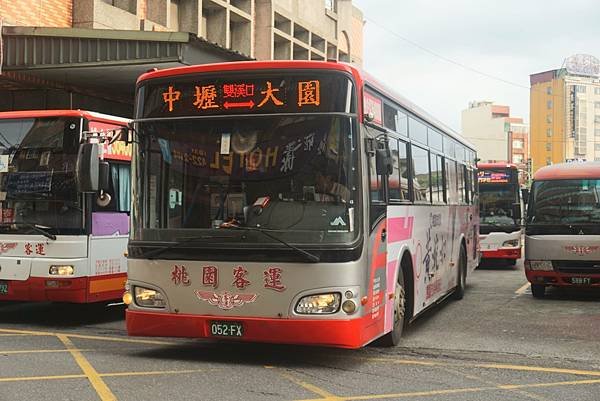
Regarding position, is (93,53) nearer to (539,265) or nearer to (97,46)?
(97,46)

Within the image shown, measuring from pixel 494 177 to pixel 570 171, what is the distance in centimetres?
787

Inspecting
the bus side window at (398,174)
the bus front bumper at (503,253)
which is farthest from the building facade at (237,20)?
the bus side window at (398,174)

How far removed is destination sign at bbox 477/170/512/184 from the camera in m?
20.9

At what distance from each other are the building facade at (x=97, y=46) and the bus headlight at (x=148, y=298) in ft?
24.4

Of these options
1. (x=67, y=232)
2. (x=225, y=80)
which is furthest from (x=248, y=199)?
(x=67, y=232)

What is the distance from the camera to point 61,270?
952 centimetres

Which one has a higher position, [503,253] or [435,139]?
[435,139]

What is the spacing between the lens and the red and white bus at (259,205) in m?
6.76

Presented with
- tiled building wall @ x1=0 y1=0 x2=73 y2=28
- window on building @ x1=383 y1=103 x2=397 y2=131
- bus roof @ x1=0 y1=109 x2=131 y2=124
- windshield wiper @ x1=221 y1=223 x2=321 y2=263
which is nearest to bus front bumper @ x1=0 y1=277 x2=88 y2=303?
bus roof @ x1=0 y1=109 x2=131 y2=124

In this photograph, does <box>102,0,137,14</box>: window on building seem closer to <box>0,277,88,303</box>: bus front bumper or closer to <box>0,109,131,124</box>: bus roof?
<box>0,109,131,124</box>: bus roof

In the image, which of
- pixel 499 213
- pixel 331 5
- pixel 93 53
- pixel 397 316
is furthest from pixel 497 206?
pixel 331 5

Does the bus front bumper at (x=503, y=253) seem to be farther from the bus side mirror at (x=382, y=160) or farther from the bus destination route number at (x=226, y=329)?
the bus destination route number at (x=226, y=329)

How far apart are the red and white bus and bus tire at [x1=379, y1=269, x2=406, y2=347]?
0.74m

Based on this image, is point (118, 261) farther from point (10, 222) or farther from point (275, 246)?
point (275, 246)
